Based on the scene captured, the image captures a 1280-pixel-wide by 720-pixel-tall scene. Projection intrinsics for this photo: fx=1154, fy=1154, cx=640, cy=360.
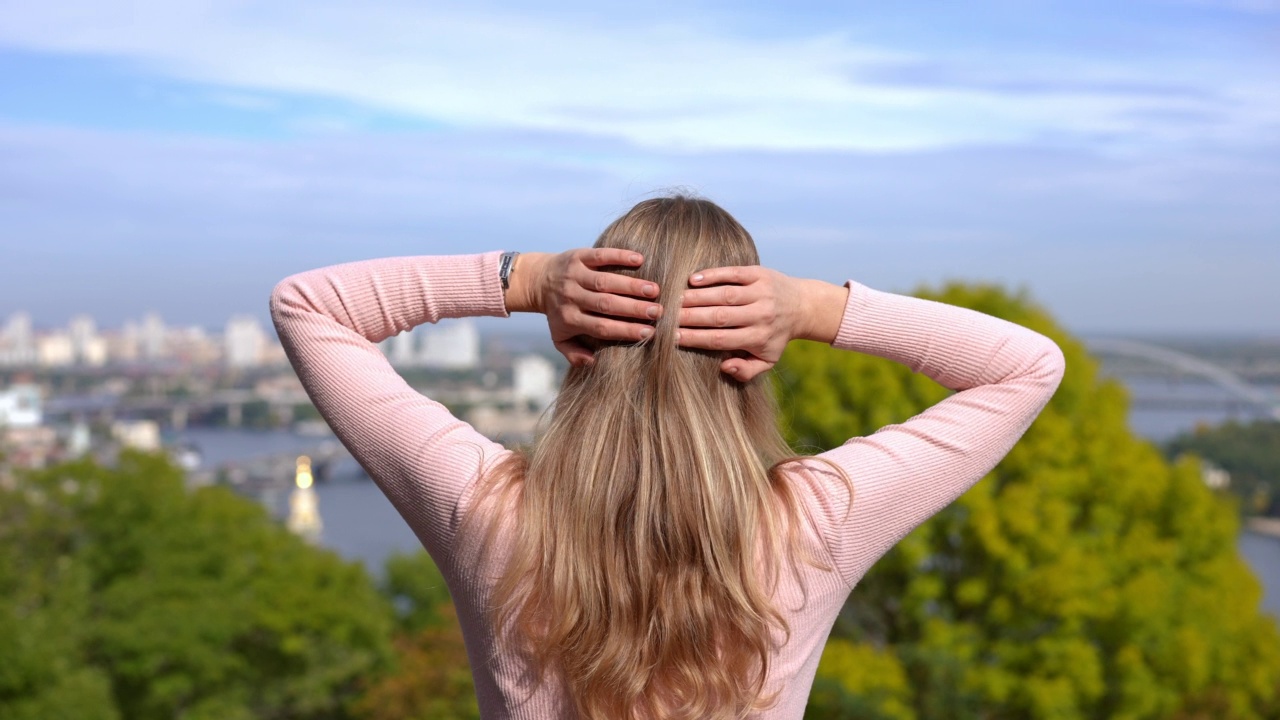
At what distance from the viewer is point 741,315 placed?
168 cm

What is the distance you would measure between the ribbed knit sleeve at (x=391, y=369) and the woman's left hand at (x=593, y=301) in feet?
0.55

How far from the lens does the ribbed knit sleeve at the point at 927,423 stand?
1669 mm

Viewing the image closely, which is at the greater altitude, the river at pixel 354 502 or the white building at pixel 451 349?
the white building at pixel 451 349

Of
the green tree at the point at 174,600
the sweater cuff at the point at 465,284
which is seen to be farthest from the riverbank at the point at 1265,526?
the sweater cuff at the point at 465,284

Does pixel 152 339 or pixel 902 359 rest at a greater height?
pixel 902 359

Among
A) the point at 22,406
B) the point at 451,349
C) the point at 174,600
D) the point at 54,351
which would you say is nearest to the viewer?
the point at 174,600

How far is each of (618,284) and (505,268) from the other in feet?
1.06

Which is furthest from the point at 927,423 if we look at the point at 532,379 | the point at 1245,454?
the point at 532,379

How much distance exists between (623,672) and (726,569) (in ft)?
0.72

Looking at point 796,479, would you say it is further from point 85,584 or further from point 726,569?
point 85,584

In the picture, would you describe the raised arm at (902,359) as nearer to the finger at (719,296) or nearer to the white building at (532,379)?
the finger at (719,296)

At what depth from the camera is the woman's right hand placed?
5.47 ft

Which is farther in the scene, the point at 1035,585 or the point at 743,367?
the point at 1035,585

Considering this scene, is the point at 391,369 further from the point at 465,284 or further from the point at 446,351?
the point at 446,351
